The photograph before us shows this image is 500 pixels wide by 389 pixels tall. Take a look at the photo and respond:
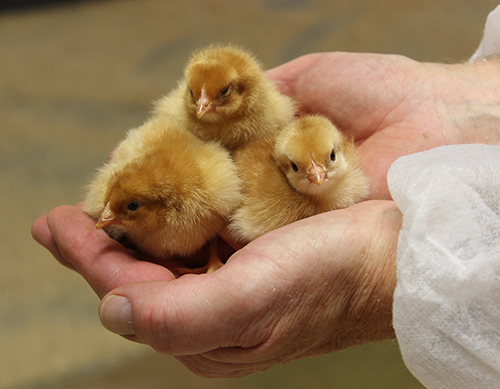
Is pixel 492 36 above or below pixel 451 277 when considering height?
above

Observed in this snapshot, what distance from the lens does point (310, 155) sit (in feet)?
3.45

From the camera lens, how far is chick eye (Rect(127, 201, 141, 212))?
1010 mm

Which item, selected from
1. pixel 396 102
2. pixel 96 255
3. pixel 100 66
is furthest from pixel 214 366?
pixel 100 66

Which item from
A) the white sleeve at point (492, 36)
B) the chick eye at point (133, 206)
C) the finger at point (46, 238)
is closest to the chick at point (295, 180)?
the chick eye at point (133, 206)

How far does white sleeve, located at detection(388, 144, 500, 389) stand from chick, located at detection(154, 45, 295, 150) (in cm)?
51

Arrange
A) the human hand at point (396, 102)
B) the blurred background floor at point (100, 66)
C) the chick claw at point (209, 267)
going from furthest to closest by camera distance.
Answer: the blurred background floor at point (100, 66) → the human hand at point (396, 102) → the chick claw at point (209, 267)

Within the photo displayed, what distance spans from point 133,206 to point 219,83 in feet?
1.21

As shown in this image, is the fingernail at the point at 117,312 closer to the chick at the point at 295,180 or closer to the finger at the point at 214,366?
the finger at the point at 214,366

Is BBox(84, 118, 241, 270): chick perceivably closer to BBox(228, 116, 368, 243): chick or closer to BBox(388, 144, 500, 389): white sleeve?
BBox(228, 116, 368, 243): chick

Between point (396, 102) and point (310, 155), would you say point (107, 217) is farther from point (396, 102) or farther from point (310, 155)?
point (396, 102)

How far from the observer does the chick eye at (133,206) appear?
1010 mm

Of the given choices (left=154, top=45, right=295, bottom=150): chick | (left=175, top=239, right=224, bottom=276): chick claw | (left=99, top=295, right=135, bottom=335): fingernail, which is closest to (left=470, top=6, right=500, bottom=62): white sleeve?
(left=154, top=45, right=295, bottom=150): chick

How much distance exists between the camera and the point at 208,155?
1137mm

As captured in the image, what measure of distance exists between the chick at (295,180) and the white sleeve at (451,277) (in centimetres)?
23
